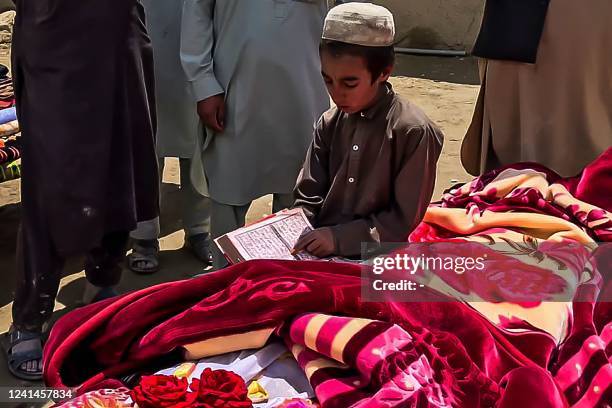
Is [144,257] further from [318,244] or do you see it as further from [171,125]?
[318,244]

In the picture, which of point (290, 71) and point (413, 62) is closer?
point (290, 71)

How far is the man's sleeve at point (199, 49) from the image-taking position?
9.91 feet

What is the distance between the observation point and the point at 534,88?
3.37 metres

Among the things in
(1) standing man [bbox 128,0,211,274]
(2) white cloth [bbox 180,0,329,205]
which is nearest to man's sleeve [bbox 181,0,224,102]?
(2) white cloth [bbox 180,0,329,205]

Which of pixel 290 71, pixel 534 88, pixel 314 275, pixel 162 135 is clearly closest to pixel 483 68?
pixel 534 88

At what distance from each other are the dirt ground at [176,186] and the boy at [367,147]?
1.29 metres

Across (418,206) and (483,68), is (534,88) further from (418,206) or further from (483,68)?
(418,206)

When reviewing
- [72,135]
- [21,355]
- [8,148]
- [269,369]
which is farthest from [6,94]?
[269,369]

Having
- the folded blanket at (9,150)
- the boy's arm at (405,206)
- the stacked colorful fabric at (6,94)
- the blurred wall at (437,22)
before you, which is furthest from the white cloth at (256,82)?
the blurred wall at (437,22)

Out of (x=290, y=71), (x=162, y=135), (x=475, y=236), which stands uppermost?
(x=290, y=71)

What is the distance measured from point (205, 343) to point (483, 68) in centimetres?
204

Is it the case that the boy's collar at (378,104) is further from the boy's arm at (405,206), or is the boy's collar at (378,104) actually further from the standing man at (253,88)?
the standing man at (253,88)

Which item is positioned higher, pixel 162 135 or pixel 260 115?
pixel 260 115

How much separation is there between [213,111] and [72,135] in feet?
1.66
